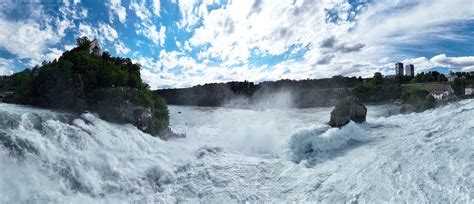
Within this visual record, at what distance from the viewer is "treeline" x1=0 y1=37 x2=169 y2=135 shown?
23.8m

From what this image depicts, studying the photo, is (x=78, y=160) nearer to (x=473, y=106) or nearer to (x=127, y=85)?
(x=127, y=85)

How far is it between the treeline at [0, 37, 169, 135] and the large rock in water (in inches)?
515

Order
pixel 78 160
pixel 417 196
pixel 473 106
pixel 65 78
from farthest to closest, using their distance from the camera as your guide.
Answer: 1. pixel 65 78
2. pixel 473 106
3. pixel 78 160
4. pixel 417 196

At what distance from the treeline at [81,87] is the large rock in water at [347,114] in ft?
42.9

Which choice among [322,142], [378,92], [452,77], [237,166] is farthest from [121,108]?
[452,77]

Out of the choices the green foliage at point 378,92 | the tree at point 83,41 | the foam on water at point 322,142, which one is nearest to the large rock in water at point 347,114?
the foam on water at point 322,142

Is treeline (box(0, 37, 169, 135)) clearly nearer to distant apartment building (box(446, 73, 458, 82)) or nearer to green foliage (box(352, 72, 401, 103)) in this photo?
green foliage (box(352, 72, 401, 103))

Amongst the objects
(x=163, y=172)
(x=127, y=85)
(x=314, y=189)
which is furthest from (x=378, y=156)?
(x=127, y=85)

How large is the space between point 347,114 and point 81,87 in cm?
1846

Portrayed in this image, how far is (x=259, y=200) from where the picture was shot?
1388 cm

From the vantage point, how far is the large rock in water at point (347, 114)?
24703 mm

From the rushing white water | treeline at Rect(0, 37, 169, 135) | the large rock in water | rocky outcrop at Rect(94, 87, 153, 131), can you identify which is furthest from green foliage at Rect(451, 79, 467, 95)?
rocky outcrop at Rect(94, 87, 153, 131)

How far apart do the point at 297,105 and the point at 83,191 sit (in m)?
82.8

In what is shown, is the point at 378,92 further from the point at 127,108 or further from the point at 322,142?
the point at 127,108
